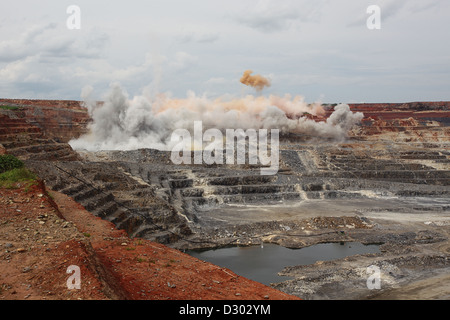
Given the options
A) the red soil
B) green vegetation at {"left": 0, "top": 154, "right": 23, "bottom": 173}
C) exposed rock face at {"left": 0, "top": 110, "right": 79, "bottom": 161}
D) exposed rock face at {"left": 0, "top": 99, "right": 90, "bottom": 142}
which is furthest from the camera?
exposed rock face at {"left": 0, "top": 99, "right": 90, "bottom": 142}

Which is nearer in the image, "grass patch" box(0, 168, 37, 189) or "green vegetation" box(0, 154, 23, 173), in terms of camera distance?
"grass patch" box(0, 168, 37, 189)

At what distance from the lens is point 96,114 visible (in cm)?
5572

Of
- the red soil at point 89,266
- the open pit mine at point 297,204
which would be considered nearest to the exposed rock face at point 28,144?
the open pit mine at point 297,204

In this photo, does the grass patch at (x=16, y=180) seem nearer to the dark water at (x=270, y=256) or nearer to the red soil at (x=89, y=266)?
the red soil at (x=89, y=266)

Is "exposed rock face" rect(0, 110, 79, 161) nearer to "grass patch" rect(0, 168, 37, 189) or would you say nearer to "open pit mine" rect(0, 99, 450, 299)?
"open pit mine" rect(0, 99, 450, 299)

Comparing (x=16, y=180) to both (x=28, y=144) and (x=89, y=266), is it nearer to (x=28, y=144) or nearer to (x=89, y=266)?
(x=89, y=266)

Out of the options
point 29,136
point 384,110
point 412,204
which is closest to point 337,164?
point 412,204

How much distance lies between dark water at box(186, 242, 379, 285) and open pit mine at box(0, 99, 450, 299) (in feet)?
1.83

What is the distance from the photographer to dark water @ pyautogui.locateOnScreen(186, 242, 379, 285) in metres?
18.6

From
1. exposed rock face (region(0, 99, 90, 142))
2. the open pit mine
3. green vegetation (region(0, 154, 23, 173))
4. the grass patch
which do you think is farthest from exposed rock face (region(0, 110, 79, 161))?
the grass patch

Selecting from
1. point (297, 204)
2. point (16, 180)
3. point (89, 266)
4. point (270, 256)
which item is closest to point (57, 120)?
point (297, 204)

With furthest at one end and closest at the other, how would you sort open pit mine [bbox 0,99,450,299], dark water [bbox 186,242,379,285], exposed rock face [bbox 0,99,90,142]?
1. exposed rock face [bbox 0,99,90,142]
2. dark water [bbox 186,242,379,285]
3. open pit mine [bbox 0,99,450,299]

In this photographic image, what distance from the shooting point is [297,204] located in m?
32.2
